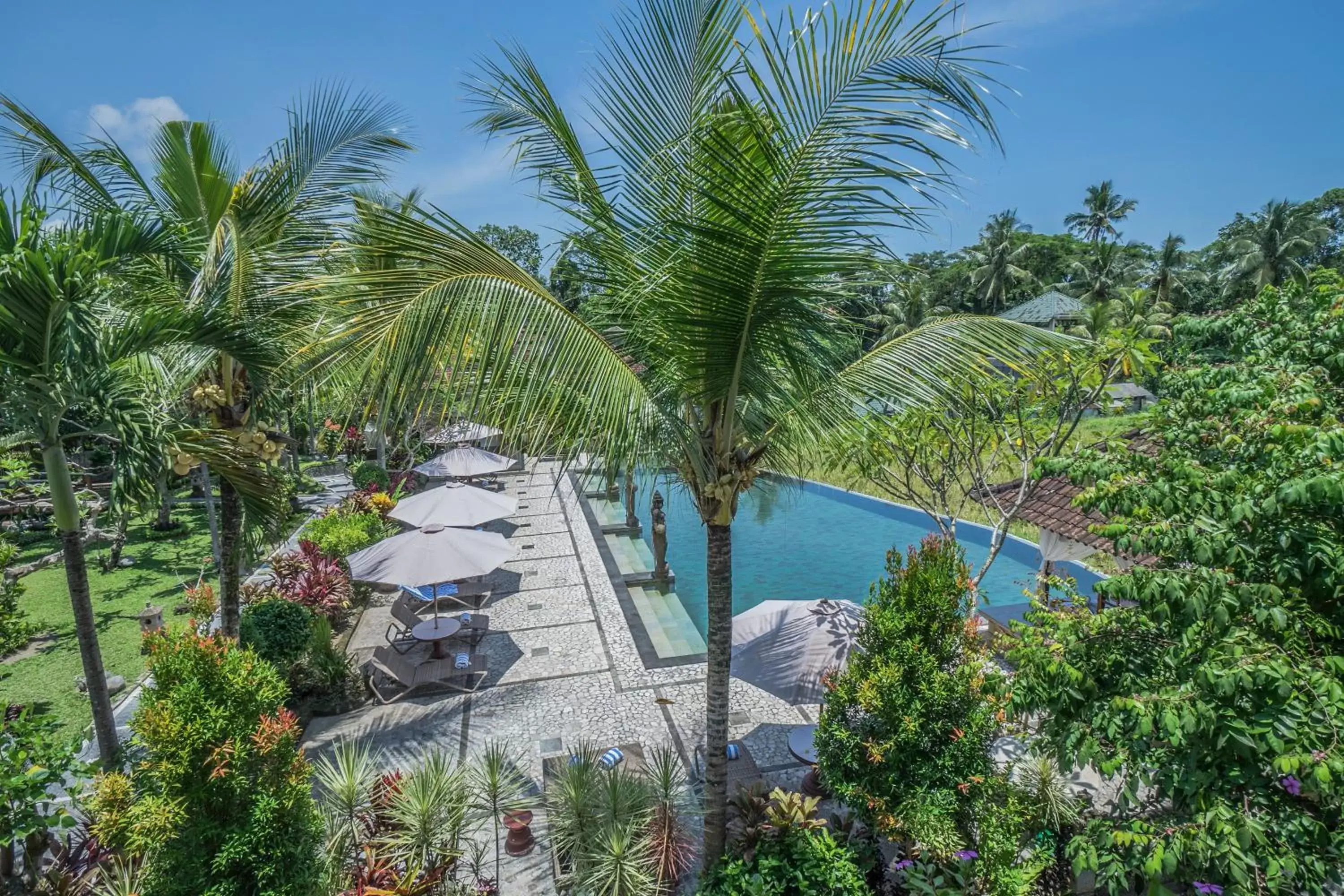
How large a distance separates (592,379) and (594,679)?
6.65 m

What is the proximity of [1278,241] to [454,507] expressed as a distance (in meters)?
A: 46.8

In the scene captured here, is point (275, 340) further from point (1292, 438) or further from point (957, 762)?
point (1292, 438)

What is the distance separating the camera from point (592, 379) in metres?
4.38

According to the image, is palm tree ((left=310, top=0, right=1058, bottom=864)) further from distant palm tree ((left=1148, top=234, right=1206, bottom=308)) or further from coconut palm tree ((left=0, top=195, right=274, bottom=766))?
distant palm tree ((left=1148, top=234, right=1206, bottom=308))

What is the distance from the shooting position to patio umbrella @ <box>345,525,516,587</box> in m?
9.62

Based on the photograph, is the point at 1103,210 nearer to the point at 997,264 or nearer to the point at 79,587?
the point at 997,264

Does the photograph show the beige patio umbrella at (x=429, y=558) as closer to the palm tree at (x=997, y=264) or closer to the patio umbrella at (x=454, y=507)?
the patio umbrella at (x=454, y=507)

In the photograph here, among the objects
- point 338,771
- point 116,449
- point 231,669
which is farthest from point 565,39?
point 338,771

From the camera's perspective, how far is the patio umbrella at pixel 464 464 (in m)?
18.3

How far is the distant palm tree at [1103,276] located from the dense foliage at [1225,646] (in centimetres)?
4276

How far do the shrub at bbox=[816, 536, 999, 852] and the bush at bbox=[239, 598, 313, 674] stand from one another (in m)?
7.01

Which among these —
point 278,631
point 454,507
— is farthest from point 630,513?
point 278,631

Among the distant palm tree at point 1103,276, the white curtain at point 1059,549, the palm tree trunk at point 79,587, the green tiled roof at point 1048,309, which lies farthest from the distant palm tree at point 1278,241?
the palm tree trunk at point 79,587

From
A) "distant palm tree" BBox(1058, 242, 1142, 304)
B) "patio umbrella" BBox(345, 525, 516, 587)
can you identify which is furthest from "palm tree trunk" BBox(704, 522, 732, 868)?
"distant palm tree" BBox(1058, 242, 1142, 304)
